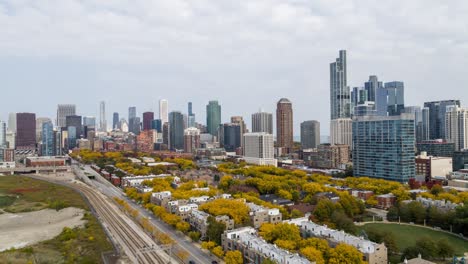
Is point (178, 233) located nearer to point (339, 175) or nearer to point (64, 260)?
point (64, 260)

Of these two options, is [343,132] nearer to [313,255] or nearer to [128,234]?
[128,234]

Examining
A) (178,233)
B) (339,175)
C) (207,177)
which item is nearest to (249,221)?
(178,233)

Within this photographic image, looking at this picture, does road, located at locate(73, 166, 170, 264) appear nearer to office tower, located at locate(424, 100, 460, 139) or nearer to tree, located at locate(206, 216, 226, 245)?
tree, located at locate(206, 216, 226, 245)

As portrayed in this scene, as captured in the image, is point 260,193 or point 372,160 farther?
point 372,160

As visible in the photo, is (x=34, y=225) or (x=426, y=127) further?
(x=426, y=127)

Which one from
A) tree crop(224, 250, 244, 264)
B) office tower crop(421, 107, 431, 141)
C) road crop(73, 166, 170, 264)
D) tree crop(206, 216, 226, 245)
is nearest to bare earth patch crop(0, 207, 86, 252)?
road crop(73, 166, 170, 264)

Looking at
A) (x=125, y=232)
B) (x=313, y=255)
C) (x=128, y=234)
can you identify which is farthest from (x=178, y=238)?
(x=313, y=255)

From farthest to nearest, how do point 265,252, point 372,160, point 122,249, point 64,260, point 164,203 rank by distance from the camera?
point 372,160, point 164,203, point 122,249, point 64,260, point 265,252

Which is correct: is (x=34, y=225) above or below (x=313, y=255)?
below

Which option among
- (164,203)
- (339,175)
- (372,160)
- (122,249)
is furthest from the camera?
(339,175)
